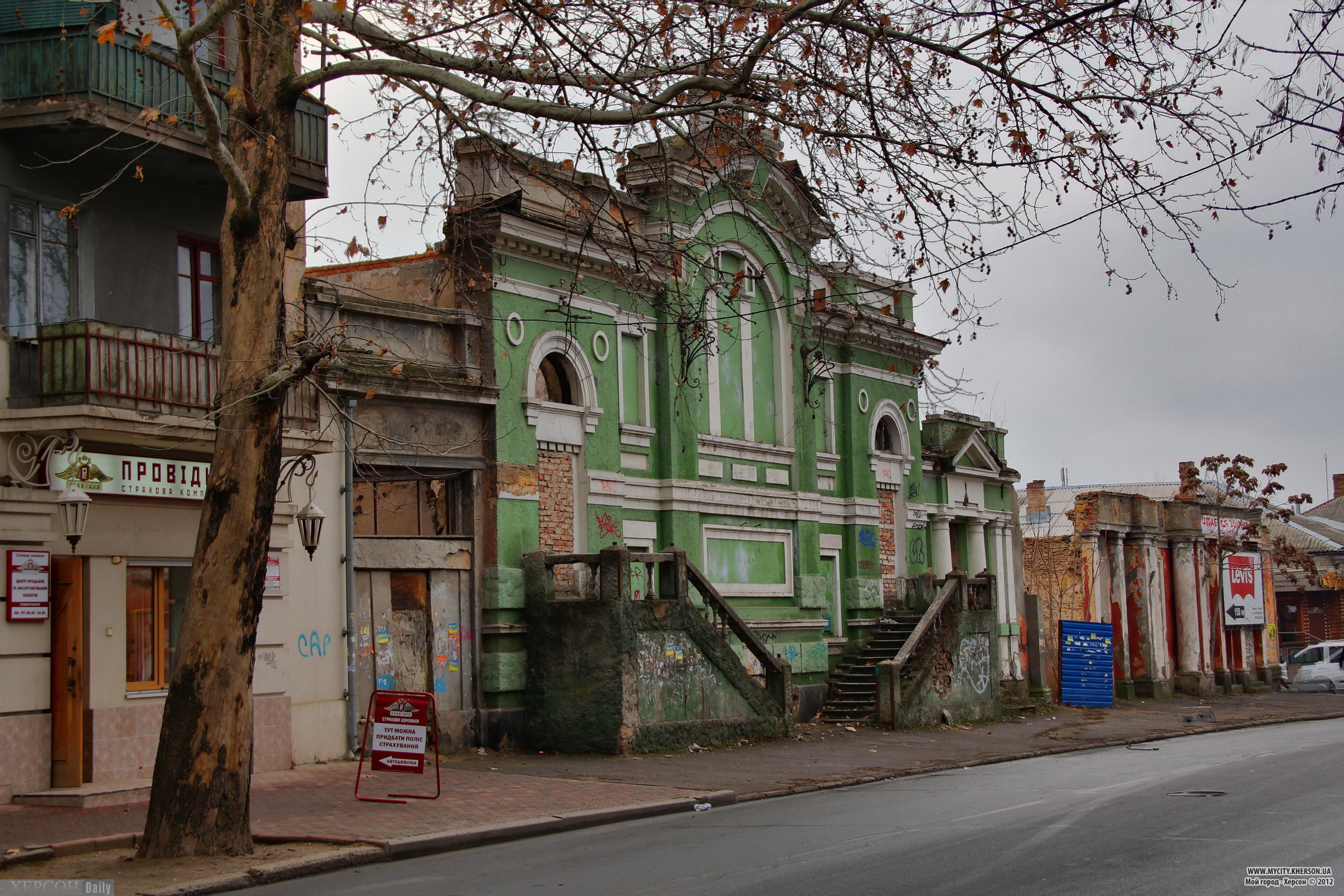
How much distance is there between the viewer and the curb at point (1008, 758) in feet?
53.0

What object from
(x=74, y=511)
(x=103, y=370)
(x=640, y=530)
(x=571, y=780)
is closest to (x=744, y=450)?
(x=640, y=530)

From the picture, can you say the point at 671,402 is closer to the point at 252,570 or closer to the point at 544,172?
the point at 544,172

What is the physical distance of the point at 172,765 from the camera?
10.8m

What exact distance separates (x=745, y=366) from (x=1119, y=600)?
1738cm

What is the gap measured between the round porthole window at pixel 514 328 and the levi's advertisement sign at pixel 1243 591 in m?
29.7

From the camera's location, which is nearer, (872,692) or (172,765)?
(172,765)

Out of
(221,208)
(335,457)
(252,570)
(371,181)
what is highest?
(221,208)

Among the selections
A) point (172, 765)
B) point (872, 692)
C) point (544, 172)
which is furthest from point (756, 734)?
point (172, 765)

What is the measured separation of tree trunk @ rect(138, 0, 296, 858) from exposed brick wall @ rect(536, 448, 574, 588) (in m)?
9.52

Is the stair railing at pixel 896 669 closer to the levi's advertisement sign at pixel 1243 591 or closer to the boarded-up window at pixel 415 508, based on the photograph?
the boarded-up window at pixel 415 508

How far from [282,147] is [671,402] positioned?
12.3 m

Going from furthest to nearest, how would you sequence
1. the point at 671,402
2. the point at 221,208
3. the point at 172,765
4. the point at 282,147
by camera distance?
the point at 671,402 → the point at 221,208 → the point at 282,147 → the point at 172,765

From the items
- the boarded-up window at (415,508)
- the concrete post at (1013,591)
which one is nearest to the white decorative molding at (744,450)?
the boarded-up window at (415,508)

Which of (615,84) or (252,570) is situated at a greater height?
(615,84)
